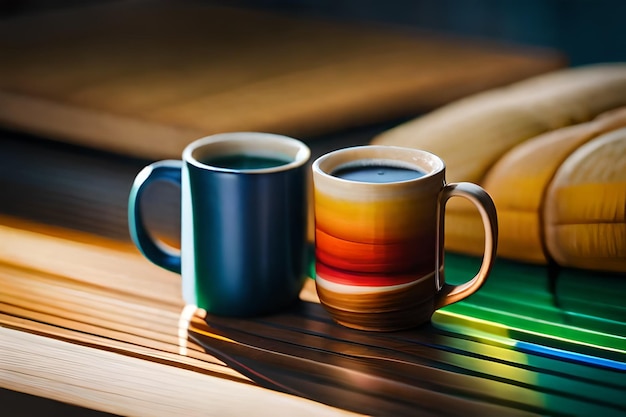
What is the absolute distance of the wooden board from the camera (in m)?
0.92

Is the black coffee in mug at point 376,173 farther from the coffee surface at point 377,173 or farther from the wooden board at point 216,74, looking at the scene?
the wooden board at point 216,74

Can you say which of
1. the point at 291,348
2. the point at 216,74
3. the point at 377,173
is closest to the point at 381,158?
the point at 377,173

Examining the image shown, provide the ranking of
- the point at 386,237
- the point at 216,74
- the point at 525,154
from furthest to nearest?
1. the point at 216,74
2. the point at 525,154
3. the point at 386,237

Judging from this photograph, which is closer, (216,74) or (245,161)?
(245,161)

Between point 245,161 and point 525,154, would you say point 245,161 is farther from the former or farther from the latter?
point 525,154

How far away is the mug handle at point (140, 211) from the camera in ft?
1.90

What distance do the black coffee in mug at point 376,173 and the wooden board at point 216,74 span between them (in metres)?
0.34

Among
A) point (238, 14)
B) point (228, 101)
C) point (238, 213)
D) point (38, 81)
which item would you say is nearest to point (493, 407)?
point (238, 213)

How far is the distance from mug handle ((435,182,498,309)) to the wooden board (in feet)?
1.29

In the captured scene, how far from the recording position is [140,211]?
1.92 feet

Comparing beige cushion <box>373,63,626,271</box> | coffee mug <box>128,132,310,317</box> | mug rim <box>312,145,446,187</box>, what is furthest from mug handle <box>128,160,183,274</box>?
beige cushion <box>373,63,626,271</box>

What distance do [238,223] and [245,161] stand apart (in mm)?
67

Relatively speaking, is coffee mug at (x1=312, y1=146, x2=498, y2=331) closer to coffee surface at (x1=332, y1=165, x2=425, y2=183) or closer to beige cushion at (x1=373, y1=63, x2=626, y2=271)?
coffee surface at (x1=332, y1=165, x2=425, y2=183)

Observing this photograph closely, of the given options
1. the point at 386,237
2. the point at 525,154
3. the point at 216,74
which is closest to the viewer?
the point at 386,237
